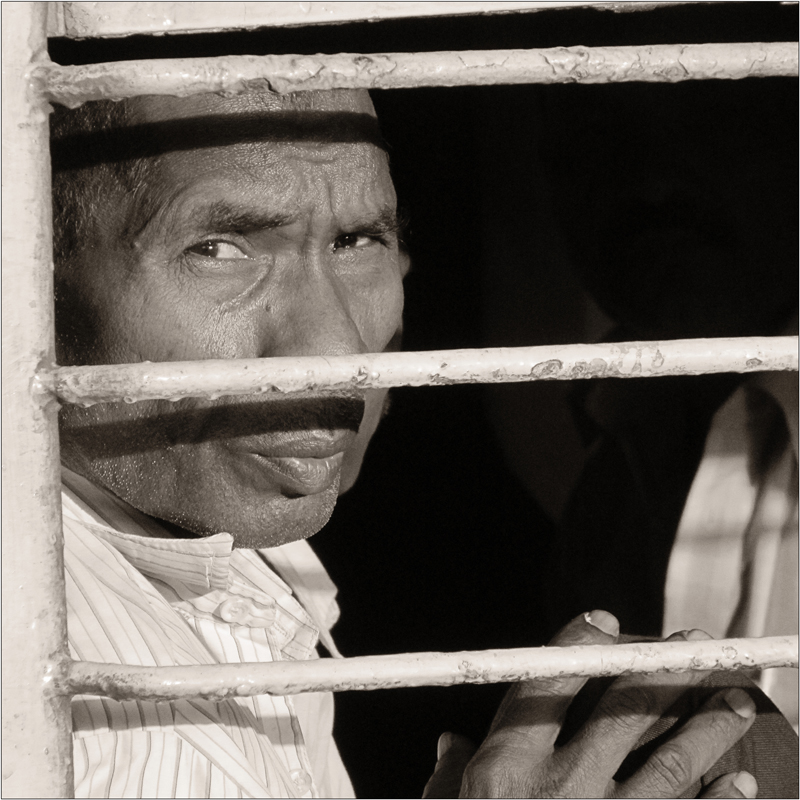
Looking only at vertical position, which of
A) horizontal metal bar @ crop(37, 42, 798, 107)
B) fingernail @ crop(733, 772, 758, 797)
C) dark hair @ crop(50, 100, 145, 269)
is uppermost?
dark hair @ crop(50, 100, 145, 269)

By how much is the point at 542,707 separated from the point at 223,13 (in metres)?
0.65

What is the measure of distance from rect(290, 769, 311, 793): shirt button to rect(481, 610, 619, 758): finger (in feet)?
1.13

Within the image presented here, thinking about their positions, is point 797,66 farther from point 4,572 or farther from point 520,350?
point 4,572

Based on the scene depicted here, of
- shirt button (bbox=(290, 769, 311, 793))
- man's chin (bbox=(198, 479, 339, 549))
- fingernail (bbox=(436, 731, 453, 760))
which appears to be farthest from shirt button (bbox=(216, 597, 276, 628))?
fingernail (bbox=(436, 731, 453, 760))

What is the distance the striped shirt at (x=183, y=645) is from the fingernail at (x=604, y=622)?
0.35 metres

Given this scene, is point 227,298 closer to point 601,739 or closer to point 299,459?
point 299,459

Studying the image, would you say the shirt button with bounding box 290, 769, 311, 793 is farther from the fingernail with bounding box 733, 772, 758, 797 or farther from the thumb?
the fingernail with bounding box 733, 772, 758, 797

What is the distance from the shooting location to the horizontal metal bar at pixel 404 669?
1.84 feet

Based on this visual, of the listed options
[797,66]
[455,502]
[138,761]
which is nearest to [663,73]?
[797,66]

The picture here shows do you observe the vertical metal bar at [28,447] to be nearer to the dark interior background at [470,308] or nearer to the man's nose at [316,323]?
the man's nose at [316,323]

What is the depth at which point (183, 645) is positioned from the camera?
980mm

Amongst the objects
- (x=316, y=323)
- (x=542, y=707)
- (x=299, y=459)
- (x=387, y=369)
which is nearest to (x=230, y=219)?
(x=316, y=323)

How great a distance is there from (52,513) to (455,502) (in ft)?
6.11

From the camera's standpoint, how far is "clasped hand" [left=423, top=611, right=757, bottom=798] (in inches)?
30.6
